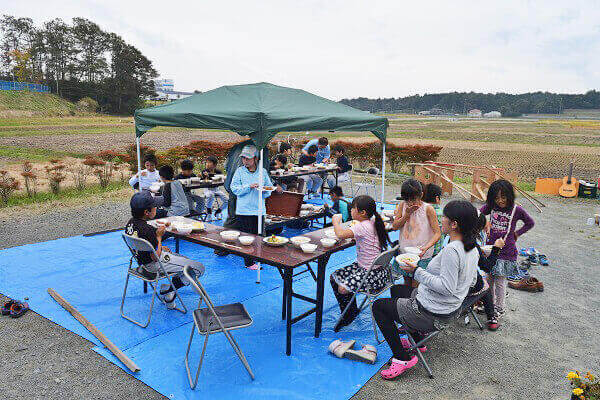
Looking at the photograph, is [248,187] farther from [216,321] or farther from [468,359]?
[468,359]

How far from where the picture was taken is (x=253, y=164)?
5680 millimetres

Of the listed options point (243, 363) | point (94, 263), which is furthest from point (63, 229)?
point (243, 363)

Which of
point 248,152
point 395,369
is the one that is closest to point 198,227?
point 248,152

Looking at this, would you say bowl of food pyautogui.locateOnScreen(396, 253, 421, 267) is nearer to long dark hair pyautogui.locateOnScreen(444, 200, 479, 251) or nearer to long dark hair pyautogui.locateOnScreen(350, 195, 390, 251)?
long dark hair pyautogui.locateOnScreen(350, 195, 390, 251)

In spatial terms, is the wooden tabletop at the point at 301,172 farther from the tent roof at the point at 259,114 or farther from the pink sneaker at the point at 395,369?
the pink sneaker at the point at 395,369

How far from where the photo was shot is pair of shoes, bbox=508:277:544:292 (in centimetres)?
543

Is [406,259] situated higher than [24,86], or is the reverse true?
[24,86]

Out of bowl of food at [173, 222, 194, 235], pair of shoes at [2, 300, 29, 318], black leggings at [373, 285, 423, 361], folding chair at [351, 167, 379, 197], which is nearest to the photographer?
black leggings at [373, 285, 423, 361]

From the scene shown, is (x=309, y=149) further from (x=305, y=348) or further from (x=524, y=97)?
(x=524, y=97)

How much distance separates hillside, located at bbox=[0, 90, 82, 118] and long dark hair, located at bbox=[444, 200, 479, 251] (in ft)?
177

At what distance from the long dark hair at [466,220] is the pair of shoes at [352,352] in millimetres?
1309

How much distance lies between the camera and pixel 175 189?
6.64 m

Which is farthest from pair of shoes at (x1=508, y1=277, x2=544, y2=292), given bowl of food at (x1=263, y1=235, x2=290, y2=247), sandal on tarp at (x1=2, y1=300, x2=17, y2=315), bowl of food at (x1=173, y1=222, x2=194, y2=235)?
sandal on tarp at (x1=2, y1=300, x2=17, y2=315)

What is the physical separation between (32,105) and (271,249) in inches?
2294
